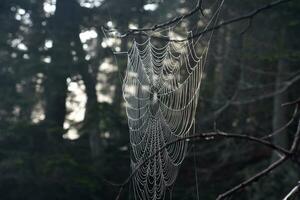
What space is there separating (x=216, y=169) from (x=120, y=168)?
2.25m

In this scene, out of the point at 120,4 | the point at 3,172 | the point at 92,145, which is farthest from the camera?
the point at 92,145

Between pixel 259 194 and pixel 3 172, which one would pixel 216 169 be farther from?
pixel 3 172

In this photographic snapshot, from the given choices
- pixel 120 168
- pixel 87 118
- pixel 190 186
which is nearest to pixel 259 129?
pixel 190 186

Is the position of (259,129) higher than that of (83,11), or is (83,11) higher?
(83,11)

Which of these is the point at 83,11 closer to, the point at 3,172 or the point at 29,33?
the point at 29,33

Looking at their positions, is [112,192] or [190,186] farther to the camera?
[190,186]

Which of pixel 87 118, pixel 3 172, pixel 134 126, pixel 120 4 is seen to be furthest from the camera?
pixel 120 4

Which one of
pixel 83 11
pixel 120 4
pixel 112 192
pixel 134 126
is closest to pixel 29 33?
pixel 83 11

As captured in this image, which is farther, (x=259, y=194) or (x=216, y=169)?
(x=216, y=169)

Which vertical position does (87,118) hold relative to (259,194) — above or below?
above

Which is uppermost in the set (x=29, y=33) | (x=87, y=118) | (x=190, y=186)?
(x=29, y=33)

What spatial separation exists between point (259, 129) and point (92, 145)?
368 cm

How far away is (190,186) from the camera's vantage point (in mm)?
10977

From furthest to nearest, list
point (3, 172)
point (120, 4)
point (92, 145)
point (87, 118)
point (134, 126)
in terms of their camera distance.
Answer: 1. point (92, 145)
2. point (120, 4)
3. point (87, 118)
4. point (3, 172)
5. point (134, 126)
